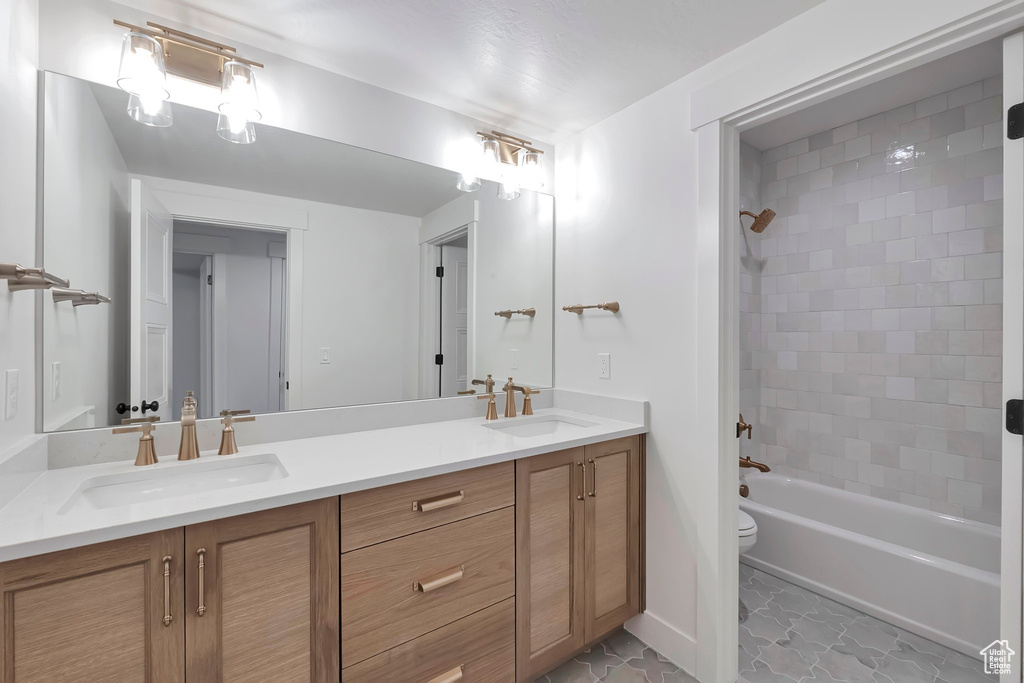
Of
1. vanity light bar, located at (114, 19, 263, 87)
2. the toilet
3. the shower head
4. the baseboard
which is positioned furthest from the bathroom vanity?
the shower head

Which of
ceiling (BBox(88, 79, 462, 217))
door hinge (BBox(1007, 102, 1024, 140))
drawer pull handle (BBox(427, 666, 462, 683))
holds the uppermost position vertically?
ceiling (BBox(88, 79, 462, 217))

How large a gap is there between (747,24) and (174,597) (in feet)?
7.44

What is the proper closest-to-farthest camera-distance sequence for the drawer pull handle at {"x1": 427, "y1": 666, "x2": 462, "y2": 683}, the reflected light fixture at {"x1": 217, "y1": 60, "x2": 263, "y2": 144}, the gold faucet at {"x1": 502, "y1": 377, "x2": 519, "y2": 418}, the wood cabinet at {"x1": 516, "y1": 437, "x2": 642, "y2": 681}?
the drawer pull handle at {"x1": 427, "y1": 666, "x2": 462, "y2": 683} < the reflected light fixture at {"x1": 217, "y1": 60, "x2": 263, "y2": 144} < the wood cabinet at {"x1": 516, "y1": 437, "x2": 642, "y2": 681} < the gold faucet at {"x1": 502, "y1": 377, "x2": 519, "y2": 418}

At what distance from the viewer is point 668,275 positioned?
187cm

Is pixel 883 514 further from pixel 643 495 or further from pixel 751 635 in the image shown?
pixel 643 495

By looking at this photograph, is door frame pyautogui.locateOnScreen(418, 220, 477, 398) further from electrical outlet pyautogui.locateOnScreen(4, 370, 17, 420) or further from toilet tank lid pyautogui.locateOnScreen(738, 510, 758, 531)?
toilet tank lid pyautogui.locateOnScreen(738, 510, 758, 531)

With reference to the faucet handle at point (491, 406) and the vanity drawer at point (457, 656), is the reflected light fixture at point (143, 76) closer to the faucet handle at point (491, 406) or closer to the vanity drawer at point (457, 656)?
the faucet handle at point (491, 406)

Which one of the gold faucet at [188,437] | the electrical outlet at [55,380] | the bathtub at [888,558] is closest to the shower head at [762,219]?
the bathtub at [888,558]

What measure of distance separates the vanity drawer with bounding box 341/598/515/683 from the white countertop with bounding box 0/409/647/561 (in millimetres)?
491

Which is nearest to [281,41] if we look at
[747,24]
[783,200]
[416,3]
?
[416,3]

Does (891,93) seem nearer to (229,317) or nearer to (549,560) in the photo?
(549,560)

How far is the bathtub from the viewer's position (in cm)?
186

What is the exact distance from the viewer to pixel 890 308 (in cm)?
242

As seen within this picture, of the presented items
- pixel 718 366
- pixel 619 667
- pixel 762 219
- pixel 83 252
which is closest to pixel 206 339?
pixel 83 252
